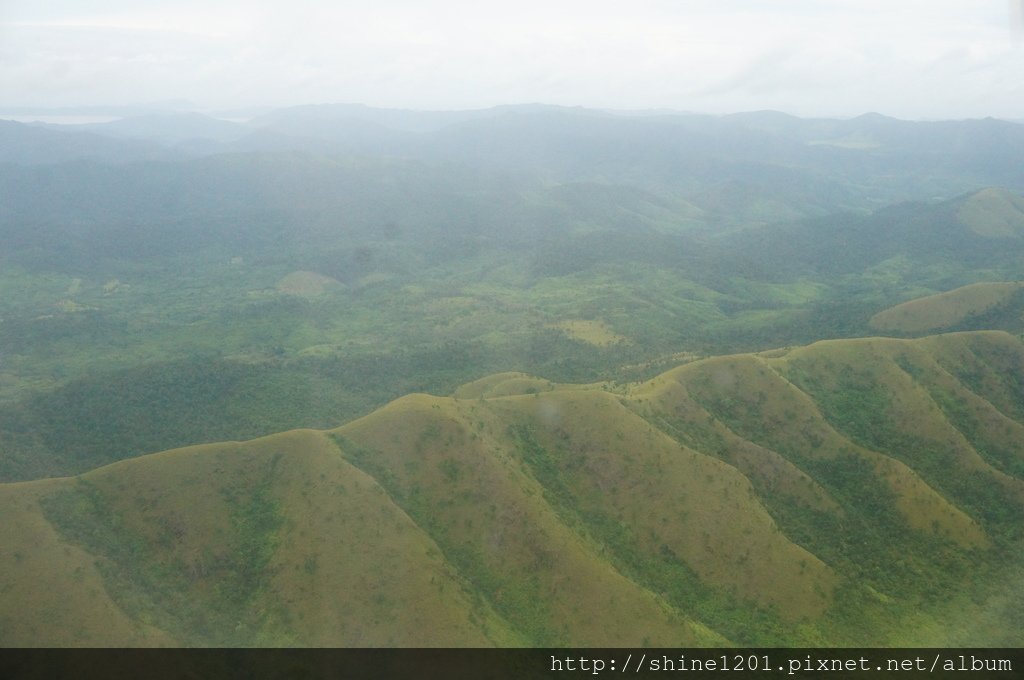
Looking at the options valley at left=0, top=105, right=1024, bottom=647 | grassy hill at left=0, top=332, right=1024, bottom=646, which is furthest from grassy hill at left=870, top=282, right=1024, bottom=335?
grassy hill at left=0, top=332, right=1024, bottom=646

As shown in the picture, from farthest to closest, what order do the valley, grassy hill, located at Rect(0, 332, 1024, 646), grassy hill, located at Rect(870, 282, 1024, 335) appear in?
grassy hill, located at Rect(870, 282, 1024, 335) → the valley → grassy hill, located at Rect(0, 332, 1024, 646)

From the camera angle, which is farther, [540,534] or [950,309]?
[950,309]

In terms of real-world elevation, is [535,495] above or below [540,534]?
above

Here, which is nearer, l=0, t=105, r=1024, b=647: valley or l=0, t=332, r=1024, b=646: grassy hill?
l=0, t=332, r=1024, b=646: grassy hill

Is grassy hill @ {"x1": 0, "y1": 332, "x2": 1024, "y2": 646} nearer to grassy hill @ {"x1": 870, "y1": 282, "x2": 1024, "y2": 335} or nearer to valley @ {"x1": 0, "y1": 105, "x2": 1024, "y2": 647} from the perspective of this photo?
valley @ {"x1": 0, "y1": 105, "x2": 1024, "y2": 647}

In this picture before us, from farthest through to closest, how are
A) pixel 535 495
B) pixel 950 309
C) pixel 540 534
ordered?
pixel 950 309, pixel 535 495, pixel 540 534

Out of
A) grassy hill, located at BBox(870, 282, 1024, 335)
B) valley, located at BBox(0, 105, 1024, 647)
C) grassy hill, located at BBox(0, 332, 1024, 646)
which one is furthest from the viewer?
grassy hill, located at BBox(870, 282, 1024, 335)

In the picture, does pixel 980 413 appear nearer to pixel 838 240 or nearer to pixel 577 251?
pixel 577 251

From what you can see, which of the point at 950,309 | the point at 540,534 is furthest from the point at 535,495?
the point at 950,309

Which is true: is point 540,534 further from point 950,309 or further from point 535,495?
point 950,309
